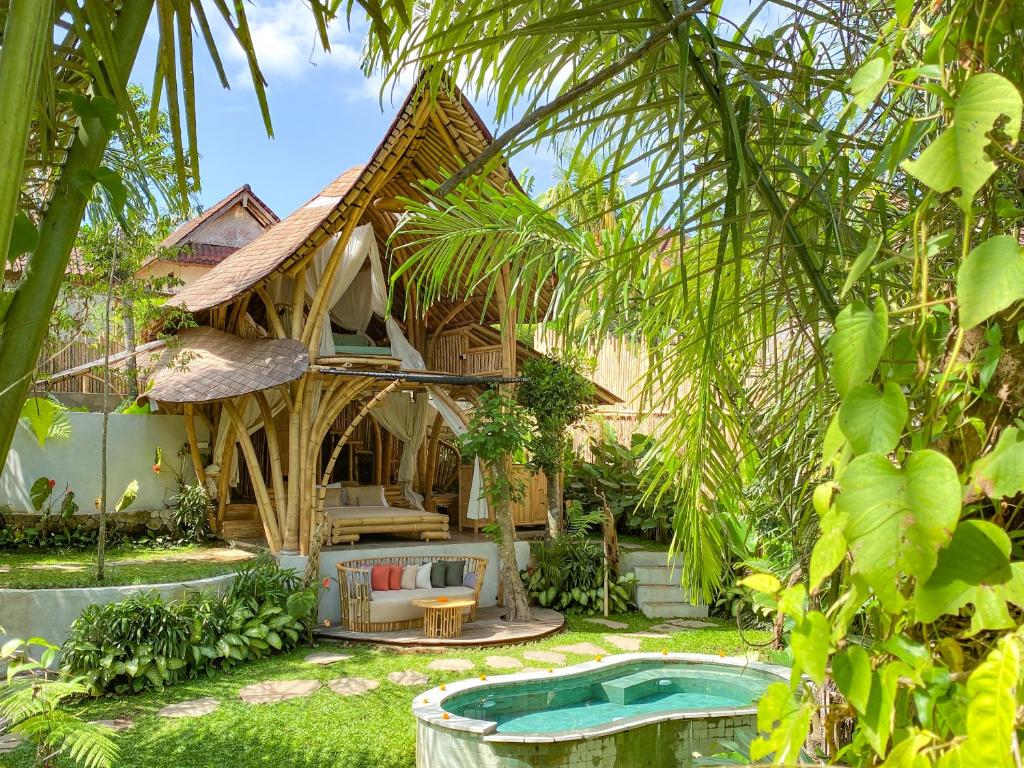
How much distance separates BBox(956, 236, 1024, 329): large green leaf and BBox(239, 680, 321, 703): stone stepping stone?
24.3 feet

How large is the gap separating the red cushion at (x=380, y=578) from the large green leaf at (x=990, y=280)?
32.4 feet

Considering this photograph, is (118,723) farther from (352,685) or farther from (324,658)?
(324,658)

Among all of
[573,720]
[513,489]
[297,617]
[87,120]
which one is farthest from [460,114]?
[87,120]

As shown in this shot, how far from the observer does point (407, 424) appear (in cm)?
1347

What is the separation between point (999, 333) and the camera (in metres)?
0.73

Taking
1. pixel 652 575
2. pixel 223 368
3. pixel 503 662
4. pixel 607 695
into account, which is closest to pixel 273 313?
pixel 223 368

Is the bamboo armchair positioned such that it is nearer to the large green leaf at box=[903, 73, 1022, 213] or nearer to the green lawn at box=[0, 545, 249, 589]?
the green lawn at box=[0, 545, 249, 589]

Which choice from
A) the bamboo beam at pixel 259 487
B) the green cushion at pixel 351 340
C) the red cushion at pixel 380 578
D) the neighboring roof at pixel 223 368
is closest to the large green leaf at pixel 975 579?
the neighboring roof at pixel 223 368

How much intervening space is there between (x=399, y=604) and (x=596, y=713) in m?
3.33

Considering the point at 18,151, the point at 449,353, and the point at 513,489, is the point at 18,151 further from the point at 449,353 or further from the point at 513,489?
the point at 449,353

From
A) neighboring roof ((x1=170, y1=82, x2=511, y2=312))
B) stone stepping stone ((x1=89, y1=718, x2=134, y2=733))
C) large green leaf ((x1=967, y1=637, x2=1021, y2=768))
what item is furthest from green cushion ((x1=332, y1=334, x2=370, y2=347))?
large green leaf ((x1=967, y1=637, x2=1021, y2=768))

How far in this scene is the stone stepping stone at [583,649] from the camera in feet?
29.0

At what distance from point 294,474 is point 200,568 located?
4.98 feet

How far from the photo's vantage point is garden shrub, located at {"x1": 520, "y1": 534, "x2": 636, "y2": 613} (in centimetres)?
1097
